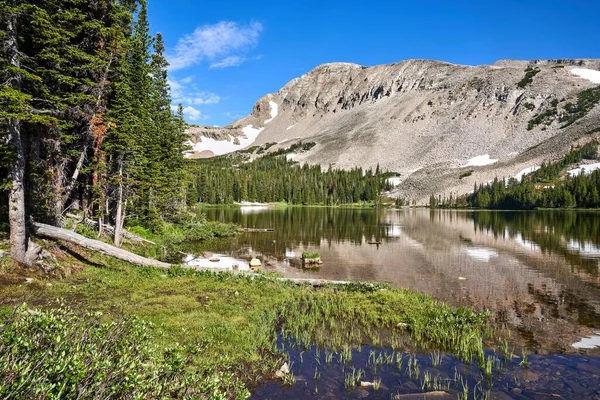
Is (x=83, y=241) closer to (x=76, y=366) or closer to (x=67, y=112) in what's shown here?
(x=67, y=112)

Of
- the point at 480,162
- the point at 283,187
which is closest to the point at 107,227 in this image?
the point at 283,187

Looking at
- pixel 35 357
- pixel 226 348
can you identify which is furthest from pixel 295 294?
pixel 35 357

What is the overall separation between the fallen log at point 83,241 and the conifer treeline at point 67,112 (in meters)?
1.08

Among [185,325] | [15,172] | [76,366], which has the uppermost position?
[15,172]

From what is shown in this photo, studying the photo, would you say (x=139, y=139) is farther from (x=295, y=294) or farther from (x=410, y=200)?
(x=410, y=200)

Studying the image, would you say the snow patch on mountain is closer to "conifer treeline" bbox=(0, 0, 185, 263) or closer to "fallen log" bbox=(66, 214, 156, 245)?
"conifer treeline" bbox=(0, 0, 185, 263)

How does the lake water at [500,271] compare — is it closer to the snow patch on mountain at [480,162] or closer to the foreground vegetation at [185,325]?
the foreground vegetation at [185,325]

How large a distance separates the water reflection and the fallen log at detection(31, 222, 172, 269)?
37.4ft

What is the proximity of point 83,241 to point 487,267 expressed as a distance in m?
31.9

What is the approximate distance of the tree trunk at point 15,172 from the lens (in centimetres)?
1684

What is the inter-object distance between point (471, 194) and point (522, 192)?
24.9 m

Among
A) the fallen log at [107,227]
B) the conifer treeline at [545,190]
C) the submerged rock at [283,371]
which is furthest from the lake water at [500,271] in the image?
the conifer treeline at [545,190]

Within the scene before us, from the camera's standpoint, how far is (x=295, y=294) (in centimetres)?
2066

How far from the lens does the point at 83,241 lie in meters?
21.7
